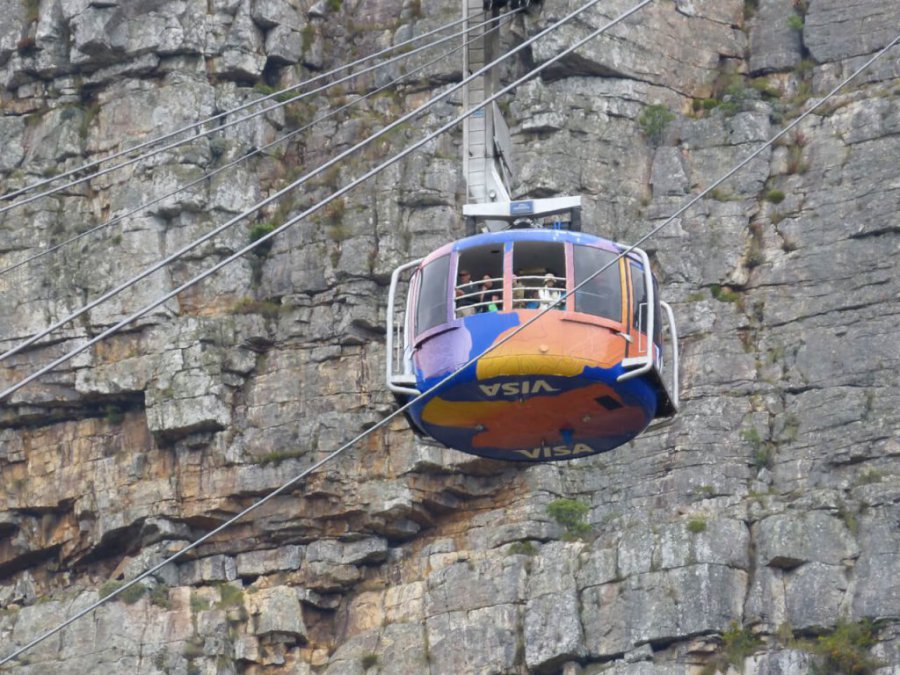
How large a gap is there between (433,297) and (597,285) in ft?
8.31

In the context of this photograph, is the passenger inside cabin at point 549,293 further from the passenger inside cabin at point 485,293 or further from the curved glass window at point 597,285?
the passenger inside cabin at point 485,293

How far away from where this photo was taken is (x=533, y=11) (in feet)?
223

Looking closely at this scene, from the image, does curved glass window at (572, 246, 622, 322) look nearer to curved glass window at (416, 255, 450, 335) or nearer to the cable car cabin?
the cable car cabin

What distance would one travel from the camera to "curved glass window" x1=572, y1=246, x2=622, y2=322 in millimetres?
43031

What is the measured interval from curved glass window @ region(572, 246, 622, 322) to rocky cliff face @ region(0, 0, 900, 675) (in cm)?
1560

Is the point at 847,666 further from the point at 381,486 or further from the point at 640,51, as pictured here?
the point at 640,51

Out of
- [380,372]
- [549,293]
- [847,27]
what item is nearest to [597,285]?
[549,293]

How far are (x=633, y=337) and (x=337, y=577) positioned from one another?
20.9 metres

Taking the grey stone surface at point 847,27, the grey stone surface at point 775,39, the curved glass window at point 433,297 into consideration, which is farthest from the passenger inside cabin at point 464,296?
the grey stone surface at point 775,39

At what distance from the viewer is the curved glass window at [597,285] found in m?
43.0

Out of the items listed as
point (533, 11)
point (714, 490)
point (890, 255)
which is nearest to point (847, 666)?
point (714, 490)

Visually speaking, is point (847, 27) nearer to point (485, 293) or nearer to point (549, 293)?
point (549, 293)

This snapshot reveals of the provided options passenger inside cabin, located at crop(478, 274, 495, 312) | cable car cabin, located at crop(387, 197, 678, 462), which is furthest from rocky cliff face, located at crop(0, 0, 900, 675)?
passenger inside cabin, located at crop(478, 274, 495, 312)

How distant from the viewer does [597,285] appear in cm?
4322
